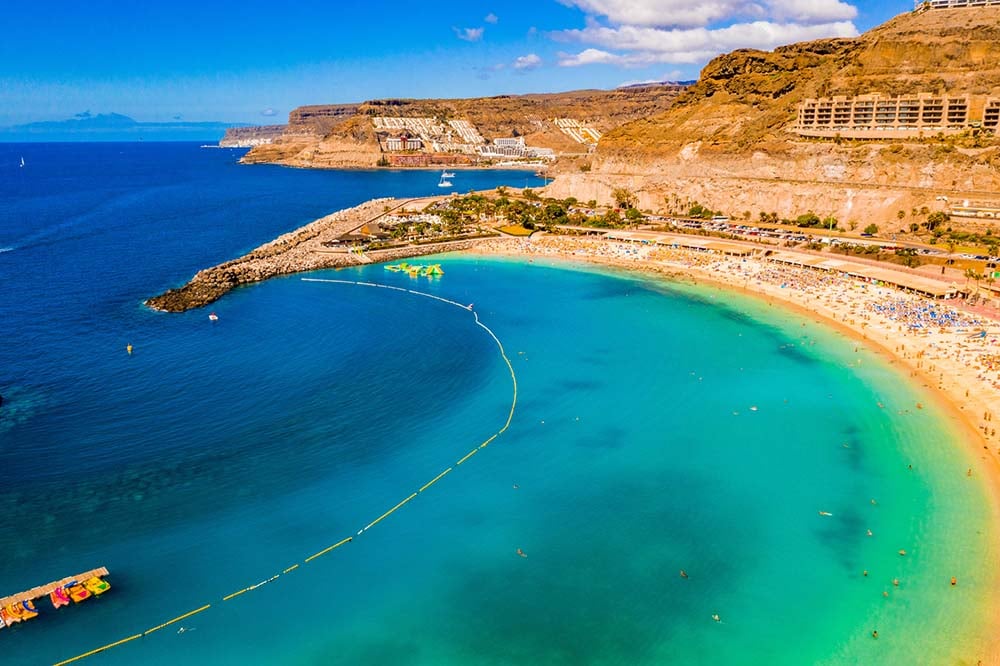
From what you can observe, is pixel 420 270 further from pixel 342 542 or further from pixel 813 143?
pixel 813 143

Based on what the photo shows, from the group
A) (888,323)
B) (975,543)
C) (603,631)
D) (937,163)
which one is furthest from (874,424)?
(937,163)

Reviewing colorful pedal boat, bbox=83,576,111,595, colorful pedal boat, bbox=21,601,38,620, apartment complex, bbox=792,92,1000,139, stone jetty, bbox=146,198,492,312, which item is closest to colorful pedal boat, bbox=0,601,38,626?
colorful pedal boat, bbox=21,601,38,620

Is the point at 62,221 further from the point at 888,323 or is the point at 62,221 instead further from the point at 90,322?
the point at 888,323

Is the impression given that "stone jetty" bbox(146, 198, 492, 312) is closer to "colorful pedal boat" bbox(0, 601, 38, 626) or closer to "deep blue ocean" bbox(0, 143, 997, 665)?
"deep blue ocean" bbox(0, 143, 997, 665)

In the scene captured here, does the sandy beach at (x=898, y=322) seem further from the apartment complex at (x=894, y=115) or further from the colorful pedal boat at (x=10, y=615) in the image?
the apartment complex at (x=894, y=115)

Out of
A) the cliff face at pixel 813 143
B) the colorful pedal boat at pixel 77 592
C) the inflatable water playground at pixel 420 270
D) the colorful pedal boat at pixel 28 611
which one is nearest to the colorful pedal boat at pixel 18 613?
the colorful pedal boat at pixel 28 611

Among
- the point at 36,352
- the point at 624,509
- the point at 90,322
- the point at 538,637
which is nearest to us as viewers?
the point at 538,637
